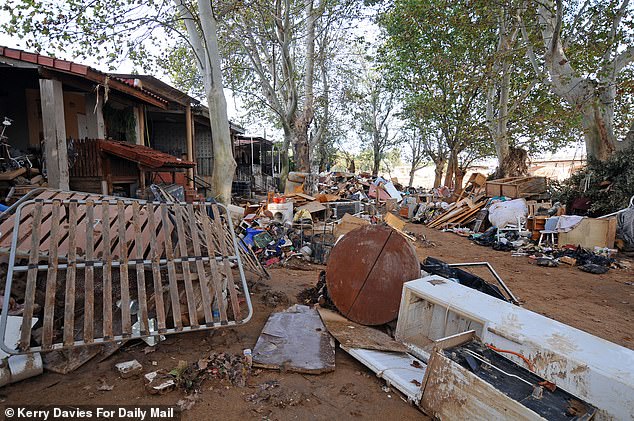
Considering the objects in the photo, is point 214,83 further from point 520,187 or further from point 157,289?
point 520,187

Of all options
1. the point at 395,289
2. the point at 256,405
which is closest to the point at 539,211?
the point at 395,289

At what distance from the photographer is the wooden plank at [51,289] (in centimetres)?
251

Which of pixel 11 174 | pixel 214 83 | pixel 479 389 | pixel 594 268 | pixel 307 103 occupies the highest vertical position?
pixel 307 103

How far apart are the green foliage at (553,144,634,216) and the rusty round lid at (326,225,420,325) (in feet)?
28.1

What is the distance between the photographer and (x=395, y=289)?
3.41 metres

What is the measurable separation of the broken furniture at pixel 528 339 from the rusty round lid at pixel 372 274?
10.3 inches

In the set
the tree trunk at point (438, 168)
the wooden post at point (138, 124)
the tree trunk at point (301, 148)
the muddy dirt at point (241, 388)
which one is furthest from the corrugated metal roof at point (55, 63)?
the tree trunk at point (438, 168)

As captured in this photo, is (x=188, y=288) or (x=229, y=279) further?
(x=229, y=279)

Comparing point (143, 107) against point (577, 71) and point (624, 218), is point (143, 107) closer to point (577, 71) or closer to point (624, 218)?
point (577, 71)

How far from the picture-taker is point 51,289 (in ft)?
8.95

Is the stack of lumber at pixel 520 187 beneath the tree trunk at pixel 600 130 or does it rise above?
beneath

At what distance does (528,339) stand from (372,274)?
1511 millimetres

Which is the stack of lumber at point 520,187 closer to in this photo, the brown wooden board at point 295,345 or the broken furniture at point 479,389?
the brown wooden board at point 295,345

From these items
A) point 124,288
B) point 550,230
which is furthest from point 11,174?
point 550,230
